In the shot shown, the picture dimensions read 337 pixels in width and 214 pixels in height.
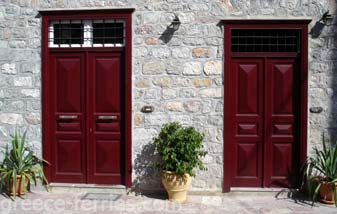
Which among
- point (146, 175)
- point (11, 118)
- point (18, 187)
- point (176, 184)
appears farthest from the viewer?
point (11, 118)

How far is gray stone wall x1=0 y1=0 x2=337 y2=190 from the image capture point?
688 cm

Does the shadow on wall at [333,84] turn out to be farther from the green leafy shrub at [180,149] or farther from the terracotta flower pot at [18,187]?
the terracotta flower pot at [18,187]

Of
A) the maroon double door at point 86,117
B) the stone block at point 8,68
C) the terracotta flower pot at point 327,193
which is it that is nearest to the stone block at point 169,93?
the maroon double door at point 86,117

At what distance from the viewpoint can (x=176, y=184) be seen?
6.53m

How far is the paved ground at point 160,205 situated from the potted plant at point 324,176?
0.52ft

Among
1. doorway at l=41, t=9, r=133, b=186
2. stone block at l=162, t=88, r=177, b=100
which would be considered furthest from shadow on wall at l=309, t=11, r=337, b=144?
doorway at l=41, t=9, r=133, b=186

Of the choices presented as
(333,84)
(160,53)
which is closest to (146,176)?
(160,53)

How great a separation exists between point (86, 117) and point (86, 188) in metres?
1.22

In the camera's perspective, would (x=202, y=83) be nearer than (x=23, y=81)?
Yes

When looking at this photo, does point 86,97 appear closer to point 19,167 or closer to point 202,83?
point 19,167

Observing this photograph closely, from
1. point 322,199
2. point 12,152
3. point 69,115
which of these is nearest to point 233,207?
point 322,199

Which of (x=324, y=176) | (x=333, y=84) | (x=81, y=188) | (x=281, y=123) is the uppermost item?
(x=333, y=84)

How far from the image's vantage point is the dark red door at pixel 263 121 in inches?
275

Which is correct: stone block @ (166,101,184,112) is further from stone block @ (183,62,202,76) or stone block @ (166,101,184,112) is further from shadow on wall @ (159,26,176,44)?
shadow on wall @ (159,26,176,44)
